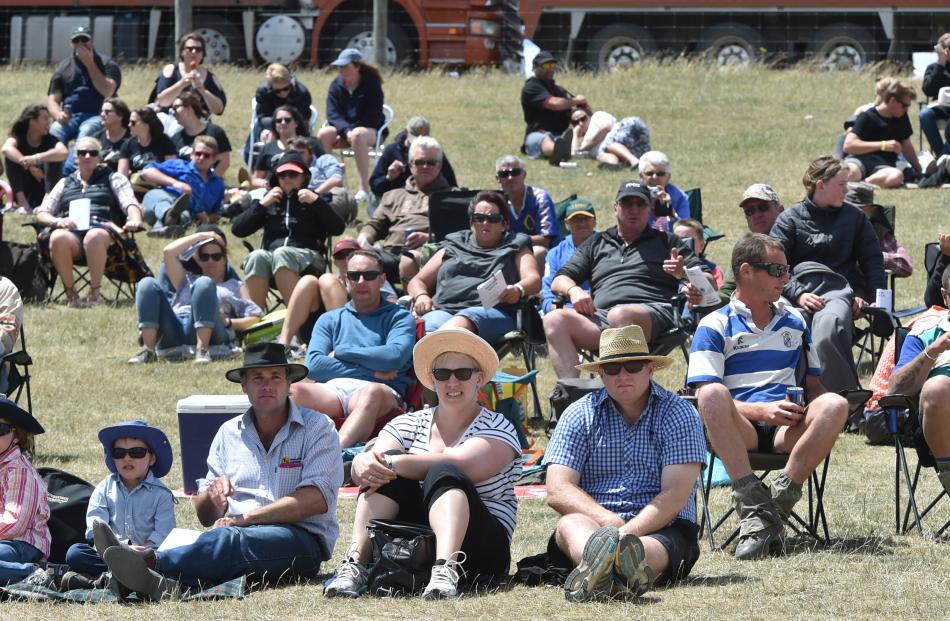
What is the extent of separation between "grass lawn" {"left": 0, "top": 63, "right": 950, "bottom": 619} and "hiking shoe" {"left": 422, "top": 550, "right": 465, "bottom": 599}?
100mm

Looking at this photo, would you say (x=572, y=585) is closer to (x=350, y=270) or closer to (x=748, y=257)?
(x=748, y=257)

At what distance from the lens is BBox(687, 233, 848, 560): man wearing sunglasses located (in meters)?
6.27

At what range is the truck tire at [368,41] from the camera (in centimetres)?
2164

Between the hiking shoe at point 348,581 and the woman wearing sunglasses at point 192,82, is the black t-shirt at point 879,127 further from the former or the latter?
the hiking shoe at point 348,581

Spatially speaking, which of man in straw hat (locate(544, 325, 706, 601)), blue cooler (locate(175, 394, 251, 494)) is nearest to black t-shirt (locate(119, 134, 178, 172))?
blue cooler (locate(175, 394, 251, 494))

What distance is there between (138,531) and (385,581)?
3.44 feet

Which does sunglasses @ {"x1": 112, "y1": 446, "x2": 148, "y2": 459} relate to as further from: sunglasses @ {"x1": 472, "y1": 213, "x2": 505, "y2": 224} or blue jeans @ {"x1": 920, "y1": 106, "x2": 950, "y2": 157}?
blue jeans @ {"x1": 920, "y1": 106, "x2": 950, "y2": 157}

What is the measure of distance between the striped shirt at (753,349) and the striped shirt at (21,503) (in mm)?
2643

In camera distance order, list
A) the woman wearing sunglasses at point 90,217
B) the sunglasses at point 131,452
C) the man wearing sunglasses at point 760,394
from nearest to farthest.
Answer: the sunglasses at point 131,452 → the man wearing sunglasses at point 760,394 → the woman wearing sunglasses at point 90,217

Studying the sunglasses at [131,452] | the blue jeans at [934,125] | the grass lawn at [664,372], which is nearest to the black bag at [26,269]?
the grass lawn at [664,372]

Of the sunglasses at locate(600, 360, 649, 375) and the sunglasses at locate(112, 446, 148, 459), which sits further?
the sunglasses at locate(112, 446, 148, 459)

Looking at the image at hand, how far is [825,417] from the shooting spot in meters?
6.32

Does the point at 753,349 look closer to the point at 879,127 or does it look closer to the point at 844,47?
the point at 879,127

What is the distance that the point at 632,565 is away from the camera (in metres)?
5.39
